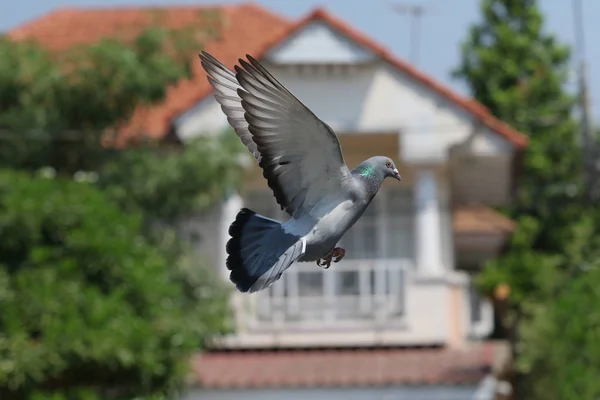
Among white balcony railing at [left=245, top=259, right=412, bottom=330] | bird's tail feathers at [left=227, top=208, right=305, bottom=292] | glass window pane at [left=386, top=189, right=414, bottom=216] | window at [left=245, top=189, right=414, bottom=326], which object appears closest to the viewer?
bird's tail feathers at [left=227, top=208, right=305, bottom=292]

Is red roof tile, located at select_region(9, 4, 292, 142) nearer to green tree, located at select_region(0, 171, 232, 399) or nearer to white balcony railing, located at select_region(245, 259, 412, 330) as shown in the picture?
white balcony railing, located at select_region(245, 259, 412, 330)

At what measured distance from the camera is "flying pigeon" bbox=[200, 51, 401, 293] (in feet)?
11.5

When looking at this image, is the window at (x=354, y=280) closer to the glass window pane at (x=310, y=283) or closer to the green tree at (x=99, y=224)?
the glass window pane at (x=310, y=283)

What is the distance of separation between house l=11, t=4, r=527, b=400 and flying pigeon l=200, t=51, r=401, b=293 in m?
11.4

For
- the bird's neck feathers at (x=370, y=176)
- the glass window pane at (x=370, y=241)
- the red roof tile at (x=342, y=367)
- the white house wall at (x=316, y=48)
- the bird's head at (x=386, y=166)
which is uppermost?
the white house wall at (x=316, y=48)

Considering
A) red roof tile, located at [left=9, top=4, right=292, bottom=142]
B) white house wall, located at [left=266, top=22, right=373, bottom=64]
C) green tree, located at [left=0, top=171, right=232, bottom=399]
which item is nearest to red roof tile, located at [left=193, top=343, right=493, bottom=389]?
red roof tile, located at [left=9, top=4, right=292, bottom=142]

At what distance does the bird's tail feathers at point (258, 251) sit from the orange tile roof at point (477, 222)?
54.6 feet

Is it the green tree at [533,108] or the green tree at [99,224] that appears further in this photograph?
the green tree at [533,108]

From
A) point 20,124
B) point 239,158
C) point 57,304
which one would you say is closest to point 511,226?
point 239,158

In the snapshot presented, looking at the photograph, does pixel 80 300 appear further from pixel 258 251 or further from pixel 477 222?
pixel 477 222

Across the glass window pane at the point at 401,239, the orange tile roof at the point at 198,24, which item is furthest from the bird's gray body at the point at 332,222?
the glass window pane at the point at 401,239

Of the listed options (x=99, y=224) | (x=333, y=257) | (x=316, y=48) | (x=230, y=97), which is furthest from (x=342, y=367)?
(x=230, y=97)

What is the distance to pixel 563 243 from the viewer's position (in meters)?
23.6

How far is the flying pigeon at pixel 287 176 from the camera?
3504mm
